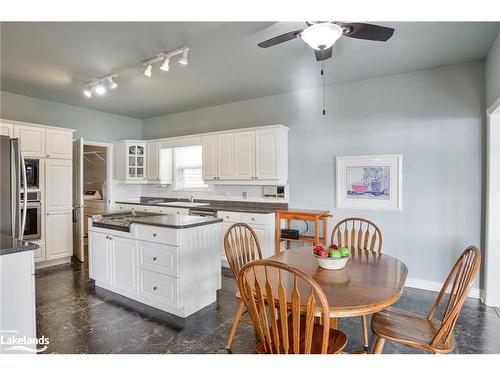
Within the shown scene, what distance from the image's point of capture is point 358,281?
169 cm

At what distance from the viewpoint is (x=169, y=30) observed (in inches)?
101

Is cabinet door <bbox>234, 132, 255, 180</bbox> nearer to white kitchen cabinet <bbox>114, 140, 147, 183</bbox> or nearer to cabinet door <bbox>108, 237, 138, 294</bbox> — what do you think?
cabinet door <bbox>108, 237, 138, 294</bbox>

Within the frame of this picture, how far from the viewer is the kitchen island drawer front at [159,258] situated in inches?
→ 104

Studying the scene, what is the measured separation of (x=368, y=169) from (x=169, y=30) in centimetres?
278

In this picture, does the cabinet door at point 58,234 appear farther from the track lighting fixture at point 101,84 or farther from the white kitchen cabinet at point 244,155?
the white kitchen cabinet at point 244,155

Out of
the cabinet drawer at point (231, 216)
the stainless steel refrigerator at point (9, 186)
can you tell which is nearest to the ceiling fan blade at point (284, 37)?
the cabinet drawer at point (231, 216)

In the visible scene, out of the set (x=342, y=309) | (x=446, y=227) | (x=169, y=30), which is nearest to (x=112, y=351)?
(x=342, y=309)

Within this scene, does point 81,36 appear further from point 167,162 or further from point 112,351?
point 167,162

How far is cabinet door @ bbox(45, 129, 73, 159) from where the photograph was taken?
4.25 m

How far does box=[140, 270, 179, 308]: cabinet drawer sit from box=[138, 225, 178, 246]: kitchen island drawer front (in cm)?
33

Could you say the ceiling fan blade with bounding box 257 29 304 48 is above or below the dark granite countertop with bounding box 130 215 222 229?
above

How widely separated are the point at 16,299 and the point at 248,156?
327 centimetres

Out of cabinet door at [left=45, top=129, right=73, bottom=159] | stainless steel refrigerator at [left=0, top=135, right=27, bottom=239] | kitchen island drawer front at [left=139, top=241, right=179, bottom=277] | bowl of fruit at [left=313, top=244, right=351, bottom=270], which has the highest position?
cabinet door at [left=45, top=129, right=73, bottom=159]

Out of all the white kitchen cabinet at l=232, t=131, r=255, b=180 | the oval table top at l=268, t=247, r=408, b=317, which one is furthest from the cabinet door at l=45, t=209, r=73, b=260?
the oval table top at l=268, t=247, r=408, b=317
